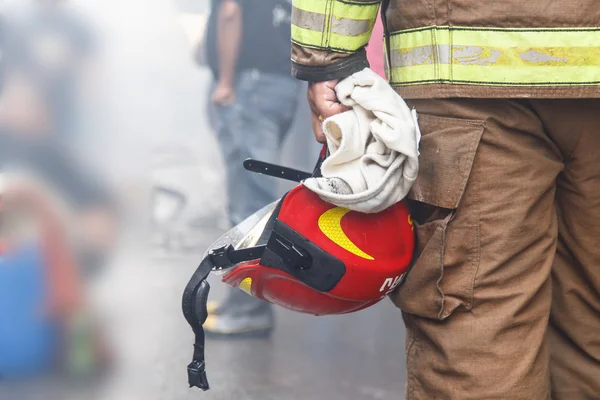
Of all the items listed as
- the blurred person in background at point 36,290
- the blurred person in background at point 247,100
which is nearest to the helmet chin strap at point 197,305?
the blurred person in background at point 36,290

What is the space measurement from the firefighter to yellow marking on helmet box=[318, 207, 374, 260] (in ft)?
0.41

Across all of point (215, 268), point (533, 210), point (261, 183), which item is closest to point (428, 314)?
point (533, 210)

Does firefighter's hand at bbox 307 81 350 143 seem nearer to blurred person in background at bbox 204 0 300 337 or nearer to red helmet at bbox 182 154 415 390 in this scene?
red helmet at bbox 182 154 415 390

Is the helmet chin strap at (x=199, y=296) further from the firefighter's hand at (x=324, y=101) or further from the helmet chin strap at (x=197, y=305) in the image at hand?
the firefighter's hand at (x=324, y=101)

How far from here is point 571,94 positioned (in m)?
1.24

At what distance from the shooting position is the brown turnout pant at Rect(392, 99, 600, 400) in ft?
4.17

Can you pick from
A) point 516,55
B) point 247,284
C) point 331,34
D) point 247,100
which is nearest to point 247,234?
point 247,284

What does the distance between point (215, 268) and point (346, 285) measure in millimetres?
244

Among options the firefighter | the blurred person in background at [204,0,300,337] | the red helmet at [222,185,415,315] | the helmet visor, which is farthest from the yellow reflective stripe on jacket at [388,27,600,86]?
the blurred person in background at [204,0,300,337]

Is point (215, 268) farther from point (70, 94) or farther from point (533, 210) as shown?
point (70, 94)

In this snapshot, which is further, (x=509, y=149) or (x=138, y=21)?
(x=138, y=21)

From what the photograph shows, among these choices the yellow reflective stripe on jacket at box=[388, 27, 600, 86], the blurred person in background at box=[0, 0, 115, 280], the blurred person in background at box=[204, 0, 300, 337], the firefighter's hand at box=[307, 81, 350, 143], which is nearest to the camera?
the yellow reflective stripe on jacket at box=[388, 27, 600, 86]

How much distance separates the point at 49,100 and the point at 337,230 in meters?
1.05

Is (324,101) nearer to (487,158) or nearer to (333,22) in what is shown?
(333,22)
